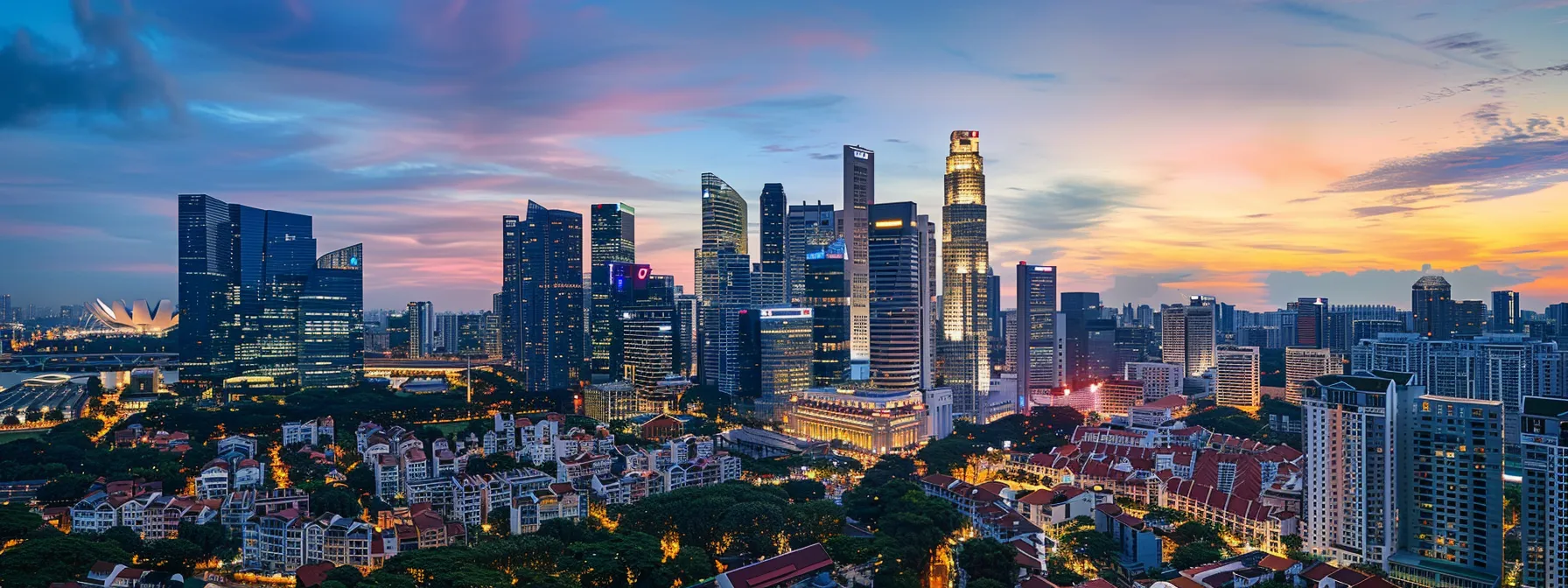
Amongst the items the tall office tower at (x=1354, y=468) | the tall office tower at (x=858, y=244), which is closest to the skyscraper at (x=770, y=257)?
the tall office tower at (x=858, y=244)

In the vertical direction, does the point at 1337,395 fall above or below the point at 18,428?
above

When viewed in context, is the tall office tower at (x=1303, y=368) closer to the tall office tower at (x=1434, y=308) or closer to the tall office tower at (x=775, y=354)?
the tall office tower at (x=1434, y=308)

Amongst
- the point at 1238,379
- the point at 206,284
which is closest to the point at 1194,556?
the point at 1238,379

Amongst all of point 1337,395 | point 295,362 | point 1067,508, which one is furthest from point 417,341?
point 1337,395

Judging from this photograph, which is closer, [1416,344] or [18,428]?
[18,428]

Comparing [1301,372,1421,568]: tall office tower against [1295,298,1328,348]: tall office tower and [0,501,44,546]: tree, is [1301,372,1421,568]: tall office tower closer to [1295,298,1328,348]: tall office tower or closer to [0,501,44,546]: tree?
[0,501,44,546]: tree

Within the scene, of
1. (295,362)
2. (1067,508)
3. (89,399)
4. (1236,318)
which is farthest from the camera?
(1236,318)

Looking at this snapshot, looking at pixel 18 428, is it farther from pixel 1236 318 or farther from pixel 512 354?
pixel 1236 318

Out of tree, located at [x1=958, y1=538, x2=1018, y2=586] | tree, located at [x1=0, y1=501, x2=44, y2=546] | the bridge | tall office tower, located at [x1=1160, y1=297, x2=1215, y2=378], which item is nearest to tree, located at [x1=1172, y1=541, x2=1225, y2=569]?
tree, located at [x1=958, y1=538, x2=1018, y2=586]
